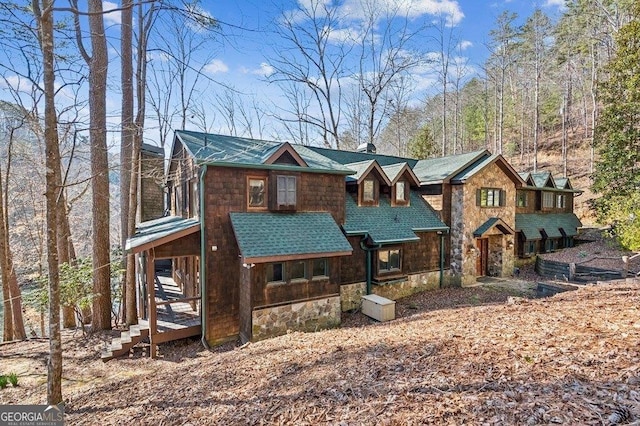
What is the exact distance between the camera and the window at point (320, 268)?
450 inches

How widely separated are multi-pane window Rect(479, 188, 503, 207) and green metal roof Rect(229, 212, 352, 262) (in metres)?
9.14

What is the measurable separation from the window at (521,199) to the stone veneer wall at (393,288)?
987 centimetres

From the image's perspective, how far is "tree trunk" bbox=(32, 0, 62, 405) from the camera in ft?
18.0

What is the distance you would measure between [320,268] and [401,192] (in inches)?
254

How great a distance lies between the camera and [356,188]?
14375 mm

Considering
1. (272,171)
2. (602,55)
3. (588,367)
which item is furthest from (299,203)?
(602,55)

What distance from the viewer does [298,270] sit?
11078mm

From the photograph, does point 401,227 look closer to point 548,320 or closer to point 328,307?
point 328,307

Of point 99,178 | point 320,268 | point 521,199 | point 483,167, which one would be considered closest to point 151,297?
point 99,178

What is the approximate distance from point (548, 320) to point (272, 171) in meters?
8.81

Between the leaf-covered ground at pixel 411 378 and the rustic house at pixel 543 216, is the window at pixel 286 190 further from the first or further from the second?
the rustic house at pixel 543 216

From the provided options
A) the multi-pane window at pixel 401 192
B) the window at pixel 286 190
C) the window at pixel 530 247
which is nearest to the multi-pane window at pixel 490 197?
the multi-pane window at pixel 401 192

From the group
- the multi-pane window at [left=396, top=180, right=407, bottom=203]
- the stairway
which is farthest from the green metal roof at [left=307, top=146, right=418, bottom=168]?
the stairway

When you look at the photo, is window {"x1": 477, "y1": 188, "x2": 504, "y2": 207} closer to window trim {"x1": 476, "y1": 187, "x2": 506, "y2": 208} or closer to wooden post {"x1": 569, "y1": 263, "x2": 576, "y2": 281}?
window trim {"x1": 476, "y1": 187, "x2": 506, "y2": 208}
